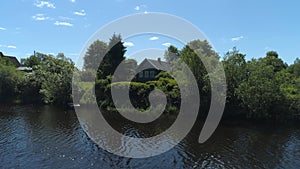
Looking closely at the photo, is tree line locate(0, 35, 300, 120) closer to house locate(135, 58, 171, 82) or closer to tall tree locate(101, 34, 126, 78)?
tall tree locate(101, 34, 126, 78)

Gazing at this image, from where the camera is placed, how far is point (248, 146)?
69.7ft

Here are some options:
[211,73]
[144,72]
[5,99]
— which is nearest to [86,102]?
[144,72]

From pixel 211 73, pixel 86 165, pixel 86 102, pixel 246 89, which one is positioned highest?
pixel 211 73

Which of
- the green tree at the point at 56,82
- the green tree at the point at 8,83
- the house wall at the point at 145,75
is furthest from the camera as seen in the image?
the house wall at the point at 145,75

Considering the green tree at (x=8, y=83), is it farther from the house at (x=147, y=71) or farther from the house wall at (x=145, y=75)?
the house at (x=147, y=71)

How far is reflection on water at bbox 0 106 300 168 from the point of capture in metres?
16.6

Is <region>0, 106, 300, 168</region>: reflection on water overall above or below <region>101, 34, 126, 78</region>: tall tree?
below

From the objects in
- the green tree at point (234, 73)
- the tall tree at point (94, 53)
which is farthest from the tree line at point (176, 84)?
the tall tree at point (94, 53)

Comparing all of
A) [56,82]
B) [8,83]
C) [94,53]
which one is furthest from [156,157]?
[94,53]

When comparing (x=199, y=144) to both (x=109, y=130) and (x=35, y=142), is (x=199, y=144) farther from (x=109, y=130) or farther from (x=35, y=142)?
(x=35, y=142)

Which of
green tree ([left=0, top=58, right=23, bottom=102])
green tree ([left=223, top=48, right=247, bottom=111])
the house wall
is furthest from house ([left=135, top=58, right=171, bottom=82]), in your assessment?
green tree ([left=0, top=58, right=23, bottom=102])

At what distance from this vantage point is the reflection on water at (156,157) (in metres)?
16.6

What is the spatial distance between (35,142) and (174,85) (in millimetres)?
22371

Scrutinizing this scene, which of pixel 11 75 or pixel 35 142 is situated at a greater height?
pixel 11 75
